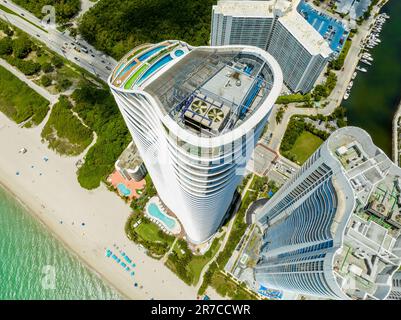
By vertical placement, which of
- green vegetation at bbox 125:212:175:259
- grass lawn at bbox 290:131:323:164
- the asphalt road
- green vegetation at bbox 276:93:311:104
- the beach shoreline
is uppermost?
green vegetation at bbox 276:93:311:104

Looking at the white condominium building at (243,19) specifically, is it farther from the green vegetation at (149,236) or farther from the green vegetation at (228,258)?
the green vegetation at (149,236)

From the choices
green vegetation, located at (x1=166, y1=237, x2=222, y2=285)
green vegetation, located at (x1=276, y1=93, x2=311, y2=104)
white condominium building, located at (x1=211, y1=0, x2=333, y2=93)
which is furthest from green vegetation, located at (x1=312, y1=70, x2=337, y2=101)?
green vegetation, located at (x1=166, y1=237, x2=222, y2=285)

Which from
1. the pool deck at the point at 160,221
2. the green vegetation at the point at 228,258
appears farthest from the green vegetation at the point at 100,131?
the green vegetation at the point at 228,258

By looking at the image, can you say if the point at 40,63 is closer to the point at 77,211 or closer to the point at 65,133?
the point at 65,133

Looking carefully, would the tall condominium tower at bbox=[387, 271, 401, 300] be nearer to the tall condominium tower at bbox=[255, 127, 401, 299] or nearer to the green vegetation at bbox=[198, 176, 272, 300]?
Answer: the tall condominium tower at bbox=[255, 127, 401, 299]

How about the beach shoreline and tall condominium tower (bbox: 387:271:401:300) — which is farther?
the beach shoreline

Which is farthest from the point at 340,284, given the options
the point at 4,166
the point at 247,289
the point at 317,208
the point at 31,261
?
the point at 4,166
